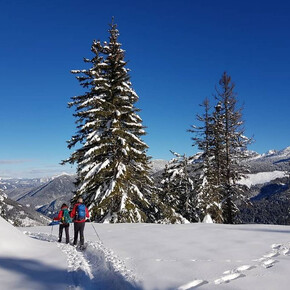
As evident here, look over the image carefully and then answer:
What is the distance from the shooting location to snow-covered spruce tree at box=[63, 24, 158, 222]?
17.8m

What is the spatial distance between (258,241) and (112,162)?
10.7 m

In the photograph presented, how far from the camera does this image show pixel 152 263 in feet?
24.6

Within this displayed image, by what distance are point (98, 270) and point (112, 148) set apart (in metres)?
11.5

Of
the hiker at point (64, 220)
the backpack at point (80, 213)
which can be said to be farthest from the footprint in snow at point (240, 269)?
the hiker at point (64, 220)

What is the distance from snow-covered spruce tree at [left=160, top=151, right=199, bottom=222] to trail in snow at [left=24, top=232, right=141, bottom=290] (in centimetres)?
1744

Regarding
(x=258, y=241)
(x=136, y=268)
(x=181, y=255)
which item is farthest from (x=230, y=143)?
(x=136, y=268)

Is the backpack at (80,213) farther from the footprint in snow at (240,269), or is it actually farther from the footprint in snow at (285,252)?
the footprint in snow at (285,252)

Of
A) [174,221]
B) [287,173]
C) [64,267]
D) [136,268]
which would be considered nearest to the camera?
[136,268]

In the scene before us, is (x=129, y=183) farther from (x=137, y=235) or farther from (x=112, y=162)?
(x=137, y=235)

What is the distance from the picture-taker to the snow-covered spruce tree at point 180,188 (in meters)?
26.8

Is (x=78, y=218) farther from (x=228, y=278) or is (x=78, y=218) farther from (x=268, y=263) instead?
(x=268, y=263)

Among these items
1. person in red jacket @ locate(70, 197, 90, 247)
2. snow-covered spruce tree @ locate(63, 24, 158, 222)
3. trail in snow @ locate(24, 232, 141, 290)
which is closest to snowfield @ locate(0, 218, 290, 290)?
trail in snow @ locate(24, 232, 141, 290)

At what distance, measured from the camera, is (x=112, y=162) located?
1859cm

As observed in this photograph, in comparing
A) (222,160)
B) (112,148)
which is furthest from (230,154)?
(112,148)
